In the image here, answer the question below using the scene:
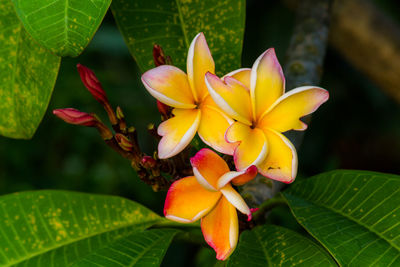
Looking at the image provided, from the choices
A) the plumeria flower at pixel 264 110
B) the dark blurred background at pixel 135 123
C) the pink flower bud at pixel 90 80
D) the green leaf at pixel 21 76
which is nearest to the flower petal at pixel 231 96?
the plumeria flower at pixel 264 110

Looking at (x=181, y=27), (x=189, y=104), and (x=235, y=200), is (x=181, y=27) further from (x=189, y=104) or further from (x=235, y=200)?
(x=235, y=200)

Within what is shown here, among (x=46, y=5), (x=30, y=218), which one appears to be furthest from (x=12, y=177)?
(x=46, y=5)

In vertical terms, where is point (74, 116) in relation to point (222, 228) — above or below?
above

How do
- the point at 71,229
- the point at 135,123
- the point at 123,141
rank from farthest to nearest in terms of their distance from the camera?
the point at 135,123 → the point at 71,229 → the point at 123,141

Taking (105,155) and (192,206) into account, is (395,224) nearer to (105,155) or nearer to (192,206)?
(192,206)

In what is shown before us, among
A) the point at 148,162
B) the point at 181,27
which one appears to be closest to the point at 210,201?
the point at 148,162

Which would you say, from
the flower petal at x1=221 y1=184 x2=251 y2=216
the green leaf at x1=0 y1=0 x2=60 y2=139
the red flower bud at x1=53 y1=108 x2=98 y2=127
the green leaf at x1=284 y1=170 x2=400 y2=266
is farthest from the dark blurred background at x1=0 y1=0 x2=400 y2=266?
the flower petal at x1=221 y1=184 x2=251 y2=216

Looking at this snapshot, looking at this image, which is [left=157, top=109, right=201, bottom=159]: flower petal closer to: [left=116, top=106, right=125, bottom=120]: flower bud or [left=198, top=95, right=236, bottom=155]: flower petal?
[left=198, top=95, right=236, bottom=155]: flower petal
